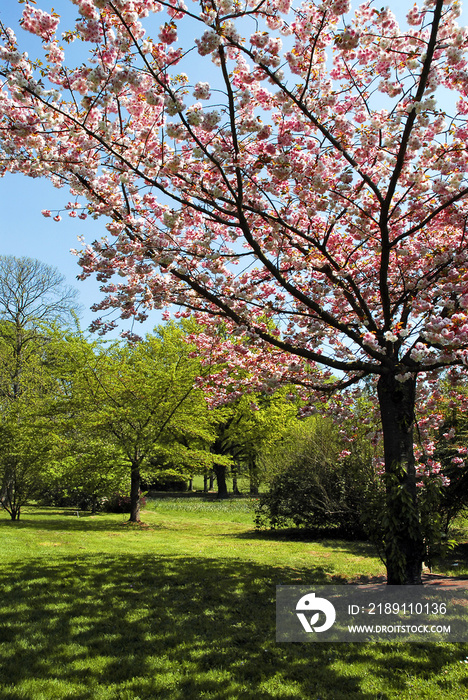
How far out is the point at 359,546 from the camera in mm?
10836

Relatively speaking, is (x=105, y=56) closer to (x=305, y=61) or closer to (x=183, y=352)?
(x=305, y=61)

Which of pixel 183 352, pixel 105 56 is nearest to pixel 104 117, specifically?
pixel 105 56

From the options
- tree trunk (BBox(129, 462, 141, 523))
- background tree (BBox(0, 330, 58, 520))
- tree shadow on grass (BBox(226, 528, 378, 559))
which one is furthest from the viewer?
tree trunk (BBox(129, 462, 141, 523))

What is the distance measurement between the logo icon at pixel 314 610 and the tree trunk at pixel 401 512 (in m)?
1.06

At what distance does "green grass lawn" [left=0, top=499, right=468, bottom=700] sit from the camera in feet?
10.6

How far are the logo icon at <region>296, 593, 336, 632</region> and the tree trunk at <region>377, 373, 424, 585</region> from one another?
106 centimetres

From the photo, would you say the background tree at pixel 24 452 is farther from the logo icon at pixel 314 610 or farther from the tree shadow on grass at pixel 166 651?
the logo icon at pixel 314 610

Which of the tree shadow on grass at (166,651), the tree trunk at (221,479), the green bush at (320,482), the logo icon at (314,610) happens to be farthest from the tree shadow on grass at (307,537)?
the tree trunk at (221,479)

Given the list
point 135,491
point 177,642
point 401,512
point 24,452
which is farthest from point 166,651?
point 135,491

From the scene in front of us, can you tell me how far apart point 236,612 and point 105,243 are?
4786 millimetres

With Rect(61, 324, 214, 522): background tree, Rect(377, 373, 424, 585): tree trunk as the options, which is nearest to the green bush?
Rect(61, 324, 214, 522): background tree

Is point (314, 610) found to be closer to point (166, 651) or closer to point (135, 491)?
point (166, 651)

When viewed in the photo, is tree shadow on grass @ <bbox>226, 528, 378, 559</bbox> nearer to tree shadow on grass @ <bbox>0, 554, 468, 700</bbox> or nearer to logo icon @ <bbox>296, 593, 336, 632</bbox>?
logo icon @ <bbox>296, 593, 336, 632</bbox>

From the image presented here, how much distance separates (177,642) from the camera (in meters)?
4.02
